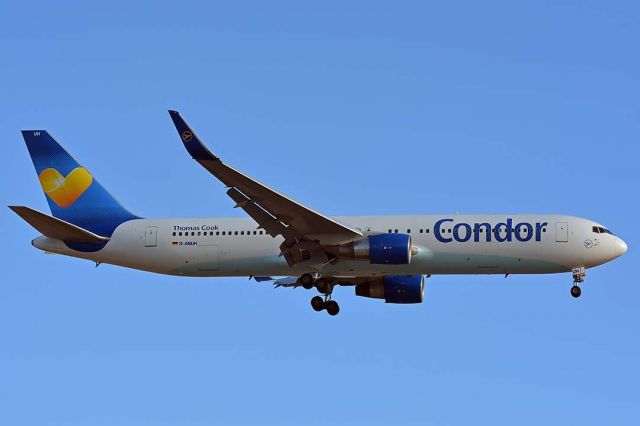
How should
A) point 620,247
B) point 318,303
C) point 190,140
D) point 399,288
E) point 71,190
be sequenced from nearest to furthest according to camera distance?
point 190,140, point 620,247, point 318,303, point 399,288, point 71,190

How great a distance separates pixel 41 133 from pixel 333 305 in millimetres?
16485

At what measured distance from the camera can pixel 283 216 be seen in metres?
53.7

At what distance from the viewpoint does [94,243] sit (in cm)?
5784

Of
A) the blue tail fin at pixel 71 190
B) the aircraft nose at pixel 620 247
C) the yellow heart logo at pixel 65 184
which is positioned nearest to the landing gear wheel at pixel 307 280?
the blue tail fin at pixel 71 190

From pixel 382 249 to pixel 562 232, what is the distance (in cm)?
783

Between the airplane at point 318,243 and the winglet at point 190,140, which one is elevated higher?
the winglet at point 190,140

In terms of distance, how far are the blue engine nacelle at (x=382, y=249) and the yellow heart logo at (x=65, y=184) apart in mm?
13506

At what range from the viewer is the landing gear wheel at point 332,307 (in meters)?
58.8

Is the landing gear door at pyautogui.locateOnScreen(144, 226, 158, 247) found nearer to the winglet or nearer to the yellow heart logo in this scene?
the yellow heart logo

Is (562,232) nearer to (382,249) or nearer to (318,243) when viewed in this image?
(382,249)

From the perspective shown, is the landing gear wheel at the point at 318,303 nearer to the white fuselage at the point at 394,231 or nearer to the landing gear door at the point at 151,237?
the white fuselage at the point at 394,231

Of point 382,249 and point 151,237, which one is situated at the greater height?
point 151,237

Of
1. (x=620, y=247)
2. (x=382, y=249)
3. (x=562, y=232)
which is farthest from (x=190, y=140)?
(x=620, y=247)

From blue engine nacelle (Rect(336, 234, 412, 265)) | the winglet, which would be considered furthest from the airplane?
the winglet
